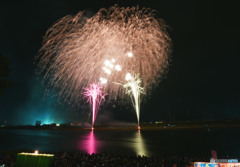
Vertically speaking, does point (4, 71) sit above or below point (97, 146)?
above

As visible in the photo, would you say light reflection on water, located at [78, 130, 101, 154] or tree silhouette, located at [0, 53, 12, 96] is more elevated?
tree silhouette, located at [0, 53, 12, 96]

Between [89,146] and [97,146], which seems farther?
[89,146]

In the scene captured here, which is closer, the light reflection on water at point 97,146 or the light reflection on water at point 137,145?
the light reflection on water at point 97,146

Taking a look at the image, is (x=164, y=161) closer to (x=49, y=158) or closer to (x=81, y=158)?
(x=81, y=158)

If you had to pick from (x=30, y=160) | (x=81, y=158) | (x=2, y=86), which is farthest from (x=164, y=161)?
(x=2, y=86)

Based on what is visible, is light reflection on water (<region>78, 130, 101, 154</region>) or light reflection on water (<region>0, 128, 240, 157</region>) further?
light reflection on water (<region>78, 130, 101, 154</region>)

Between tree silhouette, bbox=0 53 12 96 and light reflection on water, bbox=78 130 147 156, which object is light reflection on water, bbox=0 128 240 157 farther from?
tree silhouette, bbox=0 53 12 96

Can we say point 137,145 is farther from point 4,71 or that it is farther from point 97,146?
point 4,71

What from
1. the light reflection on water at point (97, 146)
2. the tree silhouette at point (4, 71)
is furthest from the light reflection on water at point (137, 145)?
the tree silhouette at point (4, 71)

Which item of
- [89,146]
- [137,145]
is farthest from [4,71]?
[137,145]

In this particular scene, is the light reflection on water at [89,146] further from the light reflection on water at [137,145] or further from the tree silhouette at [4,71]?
the tree silhouette at [4,71]

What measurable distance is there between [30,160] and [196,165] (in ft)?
31.0

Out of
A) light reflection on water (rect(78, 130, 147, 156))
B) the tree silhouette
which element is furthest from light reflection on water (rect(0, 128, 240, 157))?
the tree silhouette

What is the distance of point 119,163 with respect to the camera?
35.4 feet
